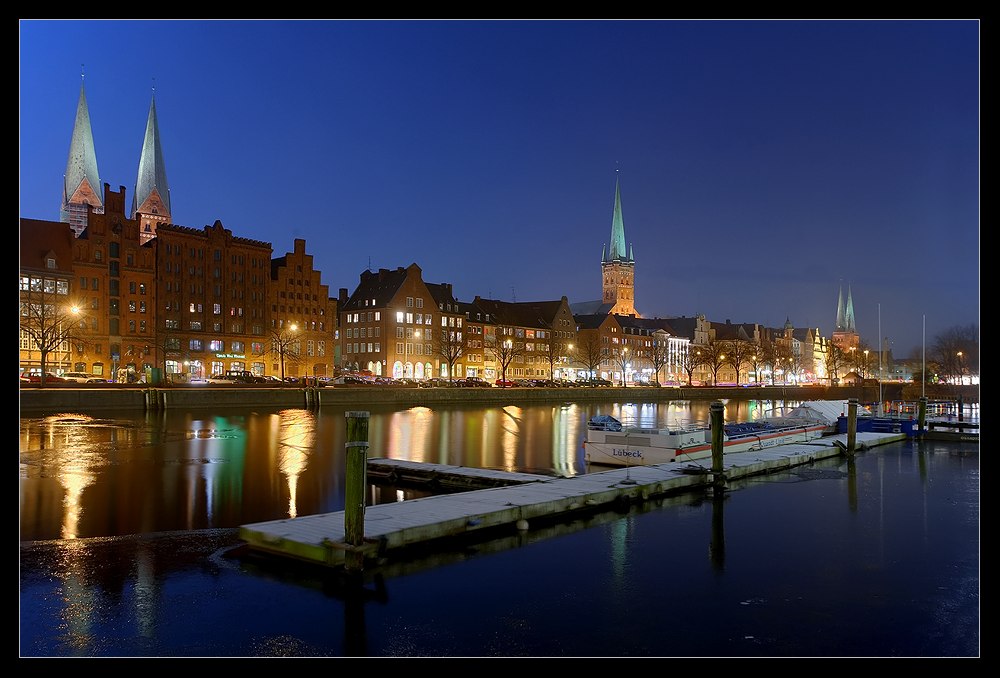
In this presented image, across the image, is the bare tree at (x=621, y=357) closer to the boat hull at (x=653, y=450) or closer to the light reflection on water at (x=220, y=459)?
the light reflection on water at (x=220, y=459)

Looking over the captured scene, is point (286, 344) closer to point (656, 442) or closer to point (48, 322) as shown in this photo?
point (48, 322)

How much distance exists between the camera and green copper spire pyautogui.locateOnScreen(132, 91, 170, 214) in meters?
155

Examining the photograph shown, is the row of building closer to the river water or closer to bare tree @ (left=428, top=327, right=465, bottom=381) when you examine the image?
bare tree @ (left=428, top=327, right=465, bottom=381)

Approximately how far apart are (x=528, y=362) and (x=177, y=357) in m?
69.6

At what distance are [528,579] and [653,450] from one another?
18807 mm

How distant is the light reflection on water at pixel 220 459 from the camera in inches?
881

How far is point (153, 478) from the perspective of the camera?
28.8 metres

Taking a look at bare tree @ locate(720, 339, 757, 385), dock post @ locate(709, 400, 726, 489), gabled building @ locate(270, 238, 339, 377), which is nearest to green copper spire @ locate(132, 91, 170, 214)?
gabled building @ locate(270, 238, 339, 377)

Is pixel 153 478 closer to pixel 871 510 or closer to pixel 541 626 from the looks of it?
pixel 541 626

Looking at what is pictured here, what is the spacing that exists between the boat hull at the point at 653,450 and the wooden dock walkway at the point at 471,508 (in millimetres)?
2100

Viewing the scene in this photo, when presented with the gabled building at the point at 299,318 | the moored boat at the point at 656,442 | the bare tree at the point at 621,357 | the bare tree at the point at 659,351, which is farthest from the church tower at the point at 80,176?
the moored boat at the point at 656,442

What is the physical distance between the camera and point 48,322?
263ft

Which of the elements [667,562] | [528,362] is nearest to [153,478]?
[667,562]
